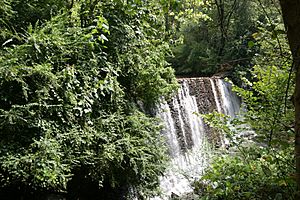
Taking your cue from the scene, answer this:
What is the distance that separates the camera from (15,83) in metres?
2.81

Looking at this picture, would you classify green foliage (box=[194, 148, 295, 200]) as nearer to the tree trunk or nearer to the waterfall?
the tree trunk

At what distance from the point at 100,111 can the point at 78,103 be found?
42 centimetres

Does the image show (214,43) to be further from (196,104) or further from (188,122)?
(188,122)

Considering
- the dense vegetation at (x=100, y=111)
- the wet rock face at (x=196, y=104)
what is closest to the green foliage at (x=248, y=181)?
the dense vegetation at (x=100, y=111)

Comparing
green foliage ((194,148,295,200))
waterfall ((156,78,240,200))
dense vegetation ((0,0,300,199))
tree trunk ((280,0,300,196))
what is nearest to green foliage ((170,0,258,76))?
waterfall ((156,78,240,200))

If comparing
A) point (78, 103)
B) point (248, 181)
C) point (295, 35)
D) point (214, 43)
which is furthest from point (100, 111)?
point (214, 43)

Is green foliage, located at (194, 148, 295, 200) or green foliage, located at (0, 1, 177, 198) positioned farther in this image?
green foliage, located at (0, 1, 177, 198)

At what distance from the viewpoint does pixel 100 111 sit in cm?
347

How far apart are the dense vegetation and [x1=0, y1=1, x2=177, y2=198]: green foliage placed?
0.01 meters

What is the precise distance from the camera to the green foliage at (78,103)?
2660 millimetres

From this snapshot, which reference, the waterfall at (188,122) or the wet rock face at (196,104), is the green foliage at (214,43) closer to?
the wet rock face at (196,104)

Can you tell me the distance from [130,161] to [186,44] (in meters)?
8.77

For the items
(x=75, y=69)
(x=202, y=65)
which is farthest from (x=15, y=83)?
(x=202, y=65)

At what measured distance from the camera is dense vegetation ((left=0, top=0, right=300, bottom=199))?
2.55m
